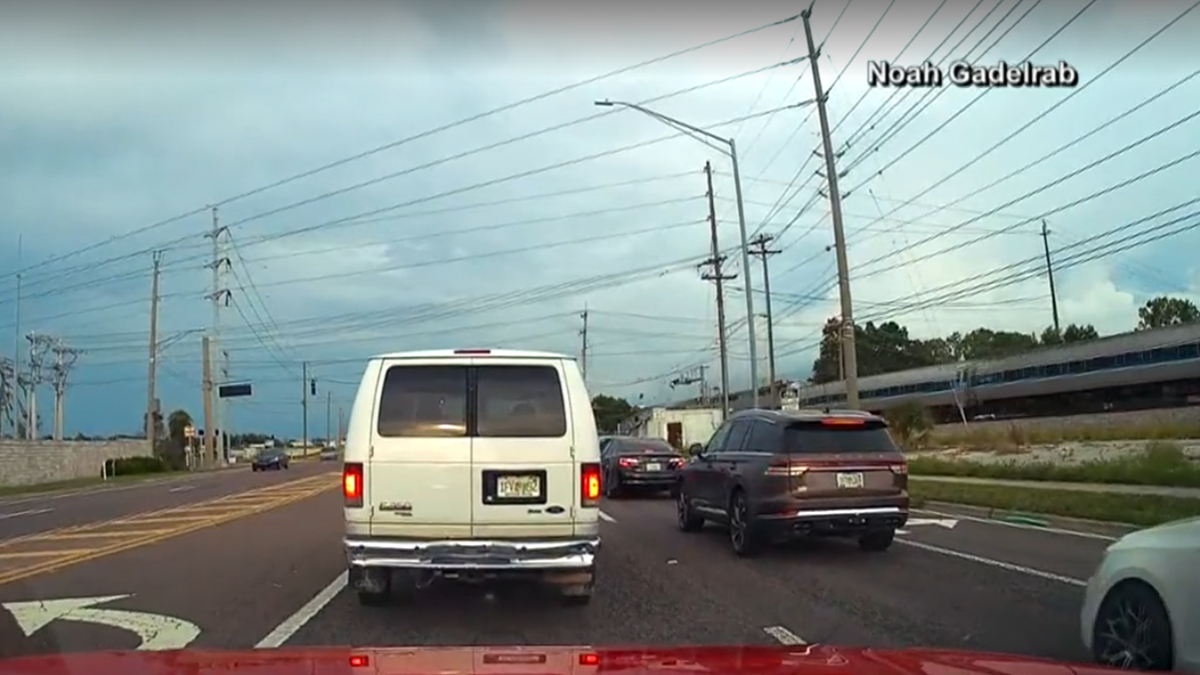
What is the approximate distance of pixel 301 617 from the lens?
902 cm

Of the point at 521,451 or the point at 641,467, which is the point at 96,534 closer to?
the point at 521,451

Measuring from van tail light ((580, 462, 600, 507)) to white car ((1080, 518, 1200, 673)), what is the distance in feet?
12.2

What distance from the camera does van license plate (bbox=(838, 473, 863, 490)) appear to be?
12.5 metres

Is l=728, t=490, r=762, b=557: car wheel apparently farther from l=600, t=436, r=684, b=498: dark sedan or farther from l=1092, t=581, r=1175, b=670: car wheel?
l=600, t=436, r=684, b=498: dark sedan

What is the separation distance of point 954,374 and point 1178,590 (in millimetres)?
74802

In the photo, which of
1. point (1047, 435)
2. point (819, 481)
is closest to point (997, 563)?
point (819, 481)

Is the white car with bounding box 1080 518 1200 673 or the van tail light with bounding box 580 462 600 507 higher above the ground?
the van tail light with bounding box 580 462 600 507

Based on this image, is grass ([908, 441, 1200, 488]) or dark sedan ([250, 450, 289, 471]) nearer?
grass ([908, 441, 1200, 488])

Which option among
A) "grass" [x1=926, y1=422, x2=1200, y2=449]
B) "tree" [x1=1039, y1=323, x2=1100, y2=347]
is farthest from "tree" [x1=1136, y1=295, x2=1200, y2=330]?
"grass" [x1=926, y1=422, x2=1200, y2=449]

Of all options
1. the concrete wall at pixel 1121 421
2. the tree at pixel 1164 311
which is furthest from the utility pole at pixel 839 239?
the tree at pixel 1164 311

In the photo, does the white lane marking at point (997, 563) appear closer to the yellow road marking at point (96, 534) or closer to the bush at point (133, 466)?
the yellow road marking at point (96, 534)

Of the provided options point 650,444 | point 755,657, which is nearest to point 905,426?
point 650,444

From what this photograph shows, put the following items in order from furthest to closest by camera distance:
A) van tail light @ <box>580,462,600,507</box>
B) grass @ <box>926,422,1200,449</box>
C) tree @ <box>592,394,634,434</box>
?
tree @ <box>592,394,634,434</box>, grass @ <box>926,422,1200,449</box>, van tail light @ <box>580,462,600,507</box>

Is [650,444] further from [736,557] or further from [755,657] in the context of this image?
[755,657]
